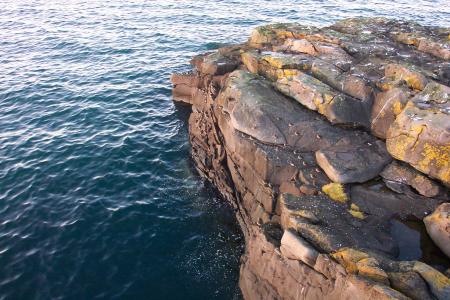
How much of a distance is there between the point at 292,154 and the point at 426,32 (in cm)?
1922

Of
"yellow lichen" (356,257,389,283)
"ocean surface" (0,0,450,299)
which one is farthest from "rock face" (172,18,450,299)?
"ocean surface" (0,0,450,299)

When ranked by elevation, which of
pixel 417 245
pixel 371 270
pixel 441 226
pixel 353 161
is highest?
pixel 353 161

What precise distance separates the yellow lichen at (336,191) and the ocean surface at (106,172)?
7062mm

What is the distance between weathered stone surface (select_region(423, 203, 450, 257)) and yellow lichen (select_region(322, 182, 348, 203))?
373cm

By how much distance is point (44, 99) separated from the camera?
37.1 metres

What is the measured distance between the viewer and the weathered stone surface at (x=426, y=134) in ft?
58.4

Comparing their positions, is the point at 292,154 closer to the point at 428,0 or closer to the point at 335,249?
the point at 335,249

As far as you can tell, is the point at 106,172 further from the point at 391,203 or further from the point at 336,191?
the point at 391,203

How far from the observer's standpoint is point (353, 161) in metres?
19.7

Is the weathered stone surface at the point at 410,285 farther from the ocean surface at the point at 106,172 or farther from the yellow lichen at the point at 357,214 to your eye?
the ocean surface at the point at 106,172

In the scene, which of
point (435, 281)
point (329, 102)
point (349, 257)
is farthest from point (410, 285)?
point (329, 102)

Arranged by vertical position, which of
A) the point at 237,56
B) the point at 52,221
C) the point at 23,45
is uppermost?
the point at 237,56

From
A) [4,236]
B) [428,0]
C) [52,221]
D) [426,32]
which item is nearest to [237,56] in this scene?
[426,32]

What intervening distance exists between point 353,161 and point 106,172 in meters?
17.9
